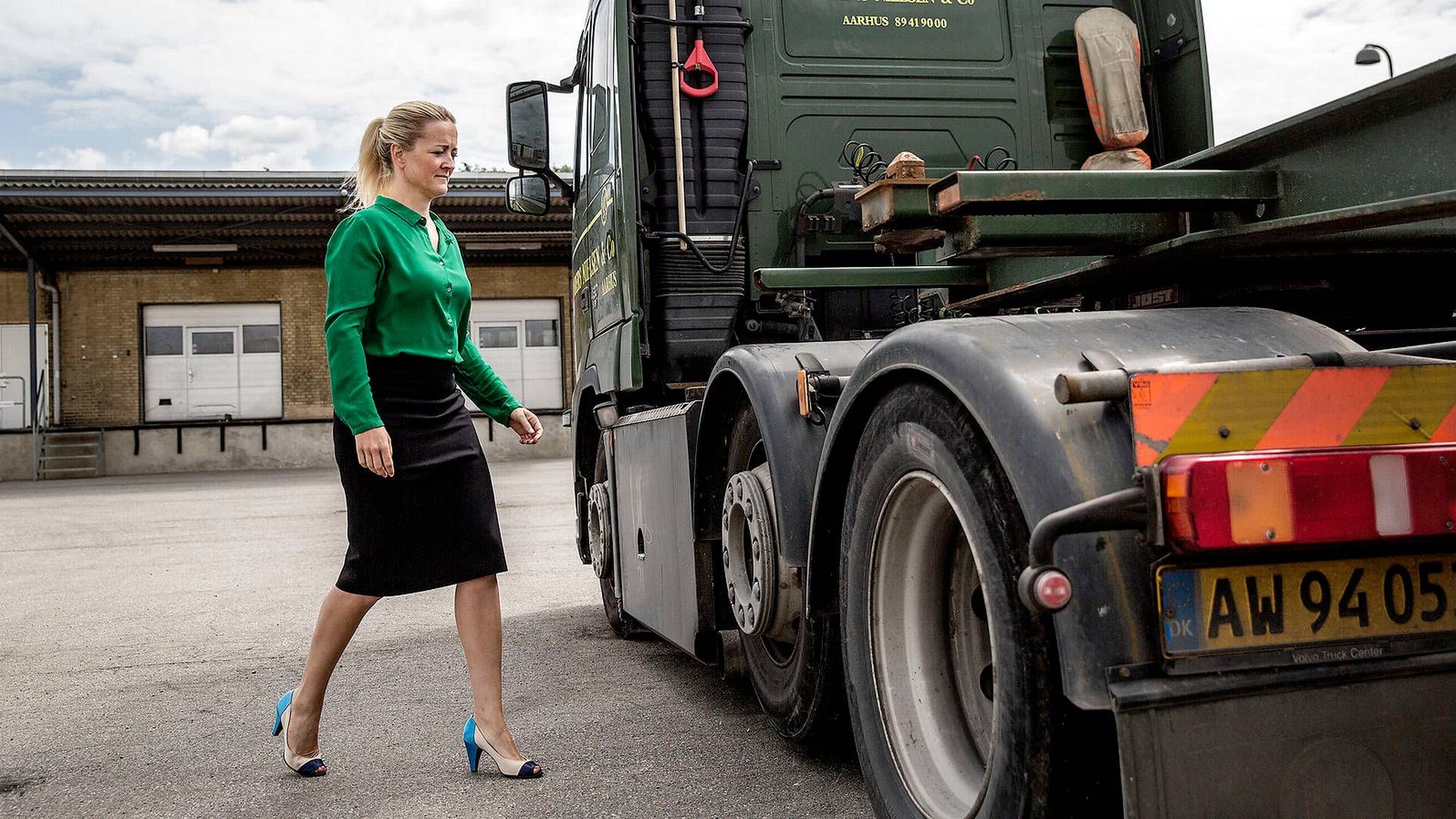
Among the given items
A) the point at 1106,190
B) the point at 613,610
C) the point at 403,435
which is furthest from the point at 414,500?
the point at 613,610

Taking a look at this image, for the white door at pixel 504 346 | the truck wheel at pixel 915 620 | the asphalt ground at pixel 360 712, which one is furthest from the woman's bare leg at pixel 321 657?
the white door at pixel 504 346

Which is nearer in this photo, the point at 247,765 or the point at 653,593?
the point at 247,765

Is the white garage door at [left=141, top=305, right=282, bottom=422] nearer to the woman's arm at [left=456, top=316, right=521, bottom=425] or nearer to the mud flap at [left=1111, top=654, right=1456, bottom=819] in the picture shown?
the woman's arm at [left=456, top=316, right=521, bottom=425]

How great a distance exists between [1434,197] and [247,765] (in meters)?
3.32

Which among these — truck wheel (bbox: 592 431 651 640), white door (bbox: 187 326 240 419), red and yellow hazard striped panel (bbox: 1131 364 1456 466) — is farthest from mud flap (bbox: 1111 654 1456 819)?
white door (bbox: 187 326 240 419)

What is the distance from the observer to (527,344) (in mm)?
31062

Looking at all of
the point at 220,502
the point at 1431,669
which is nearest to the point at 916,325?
the point at 1431,669

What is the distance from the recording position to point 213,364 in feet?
97.1

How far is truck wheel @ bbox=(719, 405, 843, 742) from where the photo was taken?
3.12m

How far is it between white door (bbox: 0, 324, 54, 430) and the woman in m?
29.3

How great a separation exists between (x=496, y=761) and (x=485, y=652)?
11.7 inches

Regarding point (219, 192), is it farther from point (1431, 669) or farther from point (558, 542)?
point (1431, 669)

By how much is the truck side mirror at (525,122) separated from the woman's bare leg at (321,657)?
248cm

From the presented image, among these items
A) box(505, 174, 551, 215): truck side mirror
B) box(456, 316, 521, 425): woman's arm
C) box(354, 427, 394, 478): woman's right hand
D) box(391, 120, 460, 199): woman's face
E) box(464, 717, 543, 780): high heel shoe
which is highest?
box(505, 174, 551, 215): truck side mirror
